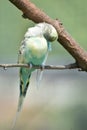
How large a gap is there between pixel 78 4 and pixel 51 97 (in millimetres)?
312

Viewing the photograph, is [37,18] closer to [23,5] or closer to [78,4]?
[23,5]

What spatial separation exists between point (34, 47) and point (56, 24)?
0.17ft

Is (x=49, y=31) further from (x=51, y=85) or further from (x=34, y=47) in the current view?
(x=51, y=85)

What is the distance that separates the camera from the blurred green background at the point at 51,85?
5.24ft

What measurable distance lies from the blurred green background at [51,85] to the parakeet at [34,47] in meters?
0.77

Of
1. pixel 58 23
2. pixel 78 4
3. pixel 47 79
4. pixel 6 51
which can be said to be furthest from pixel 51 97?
pixel 58 23

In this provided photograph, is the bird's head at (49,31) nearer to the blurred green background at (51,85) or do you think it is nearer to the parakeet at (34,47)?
the parakeet at (34,47)

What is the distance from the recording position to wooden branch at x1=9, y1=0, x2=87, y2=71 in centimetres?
79

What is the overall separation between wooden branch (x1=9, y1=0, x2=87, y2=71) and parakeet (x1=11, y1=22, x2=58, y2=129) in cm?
3

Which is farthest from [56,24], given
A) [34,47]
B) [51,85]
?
[51,85]

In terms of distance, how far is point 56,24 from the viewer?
808mm

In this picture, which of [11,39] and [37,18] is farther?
[11,39]

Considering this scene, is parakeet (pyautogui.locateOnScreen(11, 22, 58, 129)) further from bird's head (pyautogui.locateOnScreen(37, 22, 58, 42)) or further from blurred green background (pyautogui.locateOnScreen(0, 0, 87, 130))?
blurred green background (pyautogui.locateOnScreen(0, 0, 87, 130))

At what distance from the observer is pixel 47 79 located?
163 cm
